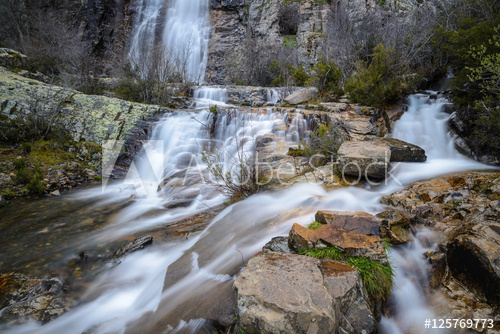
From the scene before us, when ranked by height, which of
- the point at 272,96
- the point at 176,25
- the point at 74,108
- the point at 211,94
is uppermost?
the point at 176,25

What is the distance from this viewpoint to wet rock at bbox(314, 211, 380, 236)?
280 cm

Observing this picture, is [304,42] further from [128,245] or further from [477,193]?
[128,245]

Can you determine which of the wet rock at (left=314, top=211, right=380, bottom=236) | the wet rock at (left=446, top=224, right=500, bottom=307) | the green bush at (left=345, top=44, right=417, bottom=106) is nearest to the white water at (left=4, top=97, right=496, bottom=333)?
the wet rock at (left=446, top=224, right=500, bottom=307)

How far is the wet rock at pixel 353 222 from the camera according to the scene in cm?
280

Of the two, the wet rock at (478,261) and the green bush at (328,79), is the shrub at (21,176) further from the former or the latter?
the green bush at (328,79)

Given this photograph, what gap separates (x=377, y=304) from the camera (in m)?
2.34

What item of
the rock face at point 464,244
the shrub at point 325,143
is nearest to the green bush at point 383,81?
the shrub at point 325,143

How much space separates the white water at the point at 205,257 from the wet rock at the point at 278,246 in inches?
12.1

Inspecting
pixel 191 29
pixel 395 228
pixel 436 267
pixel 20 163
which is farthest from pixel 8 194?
pixel 191 29

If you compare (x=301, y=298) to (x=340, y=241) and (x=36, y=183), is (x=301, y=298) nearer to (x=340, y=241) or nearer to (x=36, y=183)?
(x=340, y=241)

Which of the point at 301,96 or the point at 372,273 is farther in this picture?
the point at 301,96

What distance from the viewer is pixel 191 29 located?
2428 centimetres

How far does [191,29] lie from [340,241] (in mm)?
27496

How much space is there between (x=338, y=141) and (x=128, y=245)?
540cm
